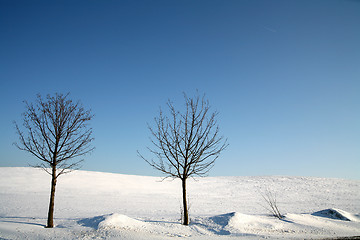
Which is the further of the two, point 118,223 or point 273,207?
point 273,207

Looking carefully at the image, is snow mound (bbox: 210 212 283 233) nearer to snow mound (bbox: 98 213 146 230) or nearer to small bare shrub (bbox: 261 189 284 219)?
small bare shrub (bbox: 261 189 284 219)

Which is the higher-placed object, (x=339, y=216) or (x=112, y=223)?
Result: (x=112, y=223)

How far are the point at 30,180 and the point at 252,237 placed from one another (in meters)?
41.1

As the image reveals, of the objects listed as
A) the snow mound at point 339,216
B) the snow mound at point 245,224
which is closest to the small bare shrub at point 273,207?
the snow mound at point 245,224

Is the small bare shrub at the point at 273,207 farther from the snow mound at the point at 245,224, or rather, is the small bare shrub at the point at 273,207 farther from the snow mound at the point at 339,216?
the snow mound at the point at 339,216

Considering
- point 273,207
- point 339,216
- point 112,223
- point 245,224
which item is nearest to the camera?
point 112,223

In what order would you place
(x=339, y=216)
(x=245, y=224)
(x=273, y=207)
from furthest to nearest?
(x=273, y=207) < (x=339, y=216) < (x=245, y=224)

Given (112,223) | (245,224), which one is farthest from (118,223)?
(245,224)

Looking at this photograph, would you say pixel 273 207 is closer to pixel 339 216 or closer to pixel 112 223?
pixel 339 216

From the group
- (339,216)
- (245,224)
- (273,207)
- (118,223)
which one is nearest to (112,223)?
(118,223)

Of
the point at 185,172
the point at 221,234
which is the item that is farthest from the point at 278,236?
the point at 185,172

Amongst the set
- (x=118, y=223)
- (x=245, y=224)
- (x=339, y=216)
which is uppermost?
(x=118, y=223)

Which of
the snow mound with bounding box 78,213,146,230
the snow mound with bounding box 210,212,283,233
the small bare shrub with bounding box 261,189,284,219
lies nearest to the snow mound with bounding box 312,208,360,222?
the small bare shrub with bounding box 261,189,284,219

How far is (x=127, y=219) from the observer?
996cm
